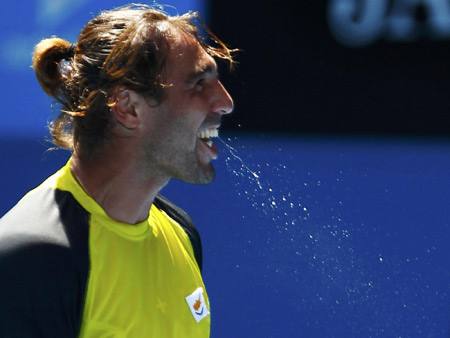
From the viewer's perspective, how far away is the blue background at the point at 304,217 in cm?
298

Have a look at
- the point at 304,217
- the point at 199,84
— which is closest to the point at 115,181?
the point at 199,84

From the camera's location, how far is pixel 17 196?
3250 millimetres

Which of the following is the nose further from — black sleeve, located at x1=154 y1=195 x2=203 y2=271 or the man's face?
black sleeve, located at x1=154 y1=195 x2=203 y2=271

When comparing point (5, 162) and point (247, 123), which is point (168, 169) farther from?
point (5, 162)

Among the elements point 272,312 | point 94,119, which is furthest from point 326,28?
point 94,119

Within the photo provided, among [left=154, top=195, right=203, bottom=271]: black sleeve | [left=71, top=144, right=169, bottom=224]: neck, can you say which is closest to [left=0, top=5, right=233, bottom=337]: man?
[left=71, top=144, right=169, bottom=224]: neck

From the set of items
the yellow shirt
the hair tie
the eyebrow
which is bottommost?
the yellow shirt

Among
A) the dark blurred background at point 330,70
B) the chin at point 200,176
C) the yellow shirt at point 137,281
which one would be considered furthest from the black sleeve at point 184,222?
the dark blurred background at point 330,70

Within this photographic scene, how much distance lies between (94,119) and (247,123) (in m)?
1.42

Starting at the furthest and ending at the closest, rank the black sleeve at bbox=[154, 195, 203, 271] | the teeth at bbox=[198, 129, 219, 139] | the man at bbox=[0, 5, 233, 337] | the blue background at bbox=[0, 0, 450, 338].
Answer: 1. the blue background at bbox=[0, 0, 450, 338]
2. the black sleeve at bbox=[154, 195, 203, 271]
3. the teeth at bbox=[198, 129, 219, 139]
4. the man at bbox=[0, 5, 233, 337]

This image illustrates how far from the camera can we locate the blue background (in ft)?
9.79

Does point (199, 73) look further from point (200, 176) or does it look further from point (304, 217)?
point (304, 217)

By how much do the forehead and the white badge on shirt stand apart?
0.46 metres

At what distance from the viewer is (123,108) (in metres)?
1.71
